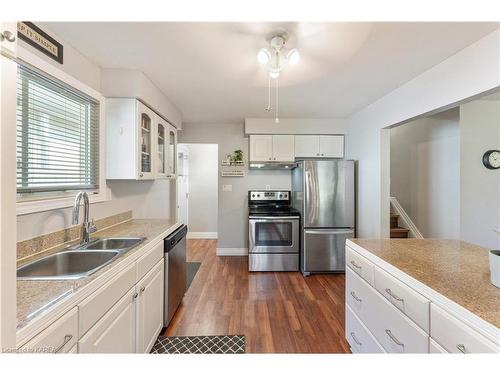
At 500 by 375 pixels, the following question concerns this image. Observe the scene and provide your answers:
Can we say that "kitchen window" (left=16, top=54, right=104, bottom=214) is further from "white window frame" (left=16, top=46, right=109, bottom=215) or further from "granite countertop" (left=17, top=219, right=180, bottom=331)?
"granite countertop" (left=17, top=219, right=180, bottom=331)

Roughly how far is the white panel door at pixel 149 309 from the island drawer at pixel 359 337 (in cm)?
144

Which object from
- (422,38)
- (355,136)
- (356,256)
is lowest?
(356,256)

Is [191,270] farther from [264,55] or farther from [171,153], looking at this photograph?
[264,55]

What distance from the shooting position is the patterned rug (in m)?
1.81

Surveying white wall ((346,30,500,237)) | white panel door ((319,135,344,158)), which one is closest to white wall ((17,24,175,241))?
white panel door ((319,135,344,158))

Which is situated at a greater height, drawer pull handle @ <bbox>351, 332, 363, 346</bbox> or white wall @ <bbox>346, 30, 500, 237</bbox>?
white wall @ <bbox>346, 30, 500, 237</bbox>

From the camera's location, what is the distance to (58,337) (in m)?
0.83

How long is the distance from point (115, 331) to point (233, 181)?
306 centimetres

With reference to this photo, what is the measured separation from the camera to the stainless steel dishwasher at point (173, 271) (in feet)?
6.58

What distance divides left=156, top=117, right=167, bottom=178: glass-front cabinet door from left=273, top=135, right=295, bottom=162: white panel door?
5.62 feet

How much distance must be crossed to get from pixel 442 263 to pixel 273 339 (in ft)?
4.48
